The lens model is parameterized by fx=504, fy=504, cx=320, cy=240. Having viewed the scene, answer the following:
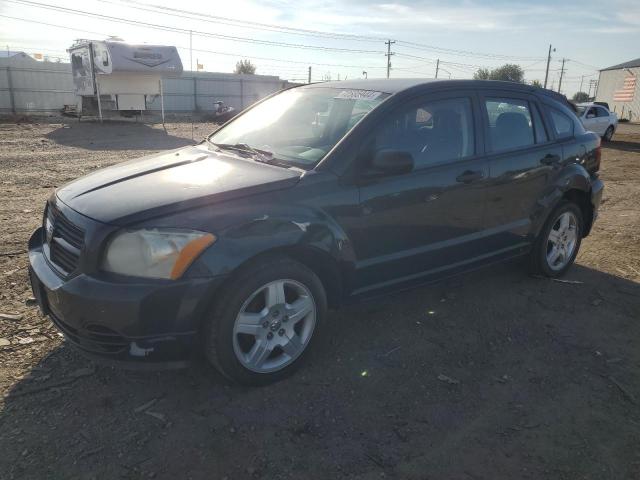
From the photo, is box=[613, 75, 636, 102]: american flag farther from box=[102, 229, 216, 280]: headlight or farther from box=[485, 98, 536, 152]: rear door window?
box=[102, 229, 216, 280]: headlight

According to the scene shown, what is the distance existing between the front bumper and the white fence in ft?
67.7

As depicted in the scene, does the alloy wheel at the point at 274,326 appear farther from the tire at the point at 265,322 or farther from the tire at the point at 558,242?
the tire at the point at 558,242

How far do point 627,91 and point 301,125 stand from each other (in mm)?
55123

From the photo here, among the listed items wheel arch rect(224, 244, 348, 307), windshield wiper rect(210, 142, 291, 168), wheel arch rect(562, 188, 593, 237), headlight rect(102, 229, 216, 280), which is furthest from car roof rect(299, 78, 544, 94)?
headlight rect(102, 229, 216, 280)

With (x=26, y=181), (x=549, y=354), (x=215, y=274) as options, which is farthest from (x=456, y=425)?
(x=26, y=181)

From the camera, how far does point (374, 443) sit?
8.45 ft

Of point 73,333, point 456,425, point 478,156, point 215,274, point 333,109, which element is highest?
point 333,109

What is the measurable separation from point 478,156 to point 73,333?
3.05 meters

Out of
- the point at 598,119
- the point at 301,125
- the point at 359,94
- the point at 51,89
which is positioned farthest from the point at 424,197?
the point at 51,89

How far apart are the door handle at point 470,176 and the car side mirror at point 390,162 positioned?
688mm

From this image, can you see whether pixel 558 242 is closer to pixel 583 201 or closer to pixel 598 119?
pixel 583 201

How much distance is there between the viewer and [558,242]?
487 centimetres

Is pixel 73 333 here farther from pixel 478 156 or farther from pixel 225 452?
pixel 478 156

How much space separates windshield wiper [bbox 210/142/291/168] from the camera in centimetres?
336
